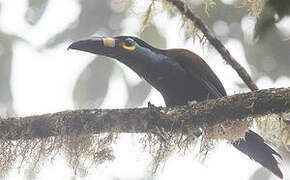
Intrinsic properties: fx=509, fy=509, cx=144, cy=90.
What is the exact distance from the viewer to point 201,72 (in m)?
3.41

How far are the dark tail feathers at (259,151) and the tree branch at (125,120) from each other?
480 millimetres

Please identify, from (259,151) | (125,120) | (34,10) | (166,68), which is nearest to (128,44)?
(166,68)

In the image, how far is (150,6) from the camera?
2924mm

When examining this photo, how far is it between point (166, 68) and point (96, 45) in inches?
19.0

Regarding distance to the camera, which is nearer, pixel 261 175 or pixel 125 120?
pixel 125 120

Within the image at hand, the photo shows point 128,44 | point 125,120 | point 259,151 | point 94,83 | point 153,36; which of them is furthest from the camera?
point 153,36

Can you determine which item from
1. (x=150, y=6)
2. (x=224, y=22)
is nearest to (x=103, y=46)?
(x=150, y=6)

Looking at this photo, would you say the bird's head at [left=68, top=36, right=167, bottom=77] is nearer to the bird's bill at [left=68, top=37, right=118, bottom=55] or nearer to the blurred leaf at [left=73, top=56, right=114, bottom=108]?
the bird's bill at [left=68, top=37, right=118, bottom=55]

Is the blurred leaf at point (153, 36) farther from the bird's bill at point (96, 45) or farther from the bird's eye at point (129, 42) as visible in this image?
the bird's bill at point (96, 45)

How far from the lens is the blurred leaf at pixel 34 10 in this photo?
630 centimetres

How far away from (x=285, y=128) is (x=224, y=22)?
126 inches

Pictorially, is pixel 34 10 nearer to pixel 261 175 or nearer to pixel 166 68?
pixel 261 175

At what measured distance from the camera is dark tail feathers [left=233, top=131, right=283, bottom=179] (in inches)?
118

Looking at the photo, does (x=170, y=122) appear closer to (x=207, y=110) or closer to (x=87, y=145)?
(x=207, y=110)
